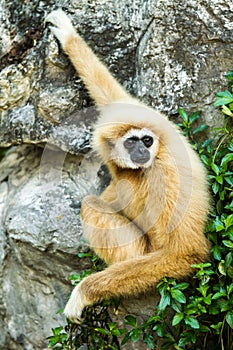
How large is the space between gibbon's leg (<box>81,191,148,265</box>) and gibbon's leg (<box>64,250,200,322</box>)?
0.54 feet

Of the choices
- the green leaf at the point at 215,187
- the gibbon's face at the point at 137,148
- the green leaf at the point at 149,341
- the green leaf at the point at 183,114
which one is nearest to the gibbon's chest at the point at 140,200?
the gibbon's face at the point at 137,148

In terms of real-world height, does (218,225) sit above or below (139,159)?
below

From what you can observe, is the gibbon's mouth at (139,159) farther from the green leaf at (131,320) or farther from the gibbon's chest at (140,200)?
the green leaf at (131,320)

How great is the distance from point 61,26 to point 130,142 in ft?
4.18

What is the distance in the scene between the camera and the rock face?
5.19 metres

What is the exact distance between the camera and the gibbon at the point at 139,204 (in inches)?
184

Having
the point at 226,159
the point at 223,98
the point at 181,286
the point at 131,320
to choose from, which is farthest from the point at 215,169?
the point at 131,320

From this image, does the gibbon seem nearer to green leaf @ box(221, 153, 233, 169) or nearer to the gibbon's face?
the gibbon's face

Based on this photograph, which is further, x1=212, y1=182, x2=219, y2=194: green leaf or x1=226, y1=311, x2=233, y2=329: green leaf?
x1=212, y1=182, x2=219, y2=194: green leaf

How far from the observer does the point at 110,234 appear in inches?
196

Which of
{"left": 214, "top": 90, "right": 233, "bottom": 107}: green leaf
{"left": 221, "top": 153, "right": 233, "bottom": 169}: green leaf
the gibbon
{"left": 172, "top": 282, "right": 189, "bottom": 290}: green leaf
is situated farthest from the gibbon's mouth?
{"left": 172, "top": 282, "right": 189, "bottom": 290}: green leaf

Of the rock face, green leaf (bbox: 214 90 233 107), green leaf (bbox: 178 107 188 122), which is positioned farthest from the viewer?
the rock face

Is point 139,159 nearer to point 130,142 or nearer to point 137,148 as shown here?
point 137,148

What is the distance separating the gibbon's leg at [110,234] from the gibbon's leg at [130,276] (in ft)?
0.54
